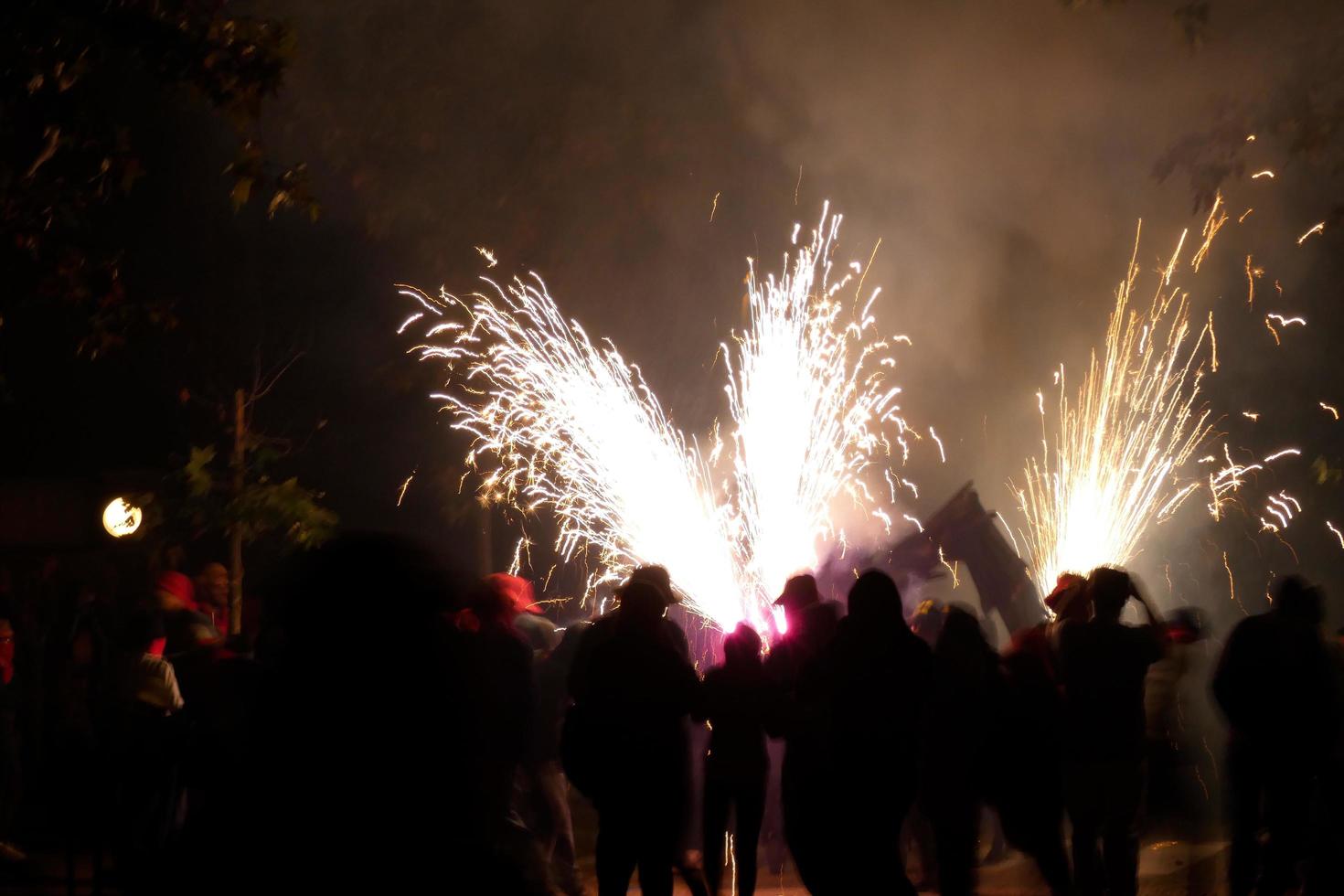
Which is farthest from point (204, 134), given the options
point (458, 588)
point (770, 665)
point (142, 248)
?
point (458, 588)

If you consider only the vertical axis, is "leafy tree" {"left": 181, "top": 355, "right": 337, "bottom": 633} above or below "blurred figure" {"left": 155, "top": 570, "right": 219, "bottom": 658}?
above

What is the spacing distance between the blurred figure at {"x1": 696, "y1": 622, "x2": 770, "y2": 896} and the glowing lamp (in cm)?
1081

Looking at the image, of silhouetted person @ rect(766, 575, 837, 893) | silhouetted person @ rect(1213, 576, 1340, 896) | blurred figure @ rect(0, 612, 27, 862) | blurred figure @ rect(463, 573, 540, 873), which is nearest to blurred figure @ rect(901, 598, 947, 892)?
silhouetted person @ rect(1213, 576, 1340, 896)

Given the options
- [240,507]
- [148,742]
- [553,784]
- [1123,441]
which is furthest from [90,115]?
[1123,441]

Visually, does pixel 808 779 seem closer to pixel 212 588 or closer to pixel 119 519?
pixel 212 588

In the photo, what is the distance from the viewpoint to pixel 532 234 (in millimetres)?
17203

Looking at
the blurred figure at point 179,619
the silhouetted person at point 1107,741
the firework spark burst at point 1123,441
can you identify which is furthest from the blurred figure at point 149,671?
the firework spark burst at point 1123,441

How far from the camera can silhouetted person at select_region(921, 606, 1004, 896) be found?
19.4 ft

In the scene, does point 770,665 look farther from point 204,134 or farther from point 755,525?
point 204,134

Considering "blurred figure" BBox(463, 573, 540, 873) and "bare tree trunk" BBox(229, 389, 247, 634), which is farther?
"bare tree trunk" BBox(229, 389, 247, 634)

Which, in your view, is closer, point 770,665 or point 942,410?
point 770,665

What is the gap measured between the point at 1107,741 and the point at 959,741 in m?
0.68

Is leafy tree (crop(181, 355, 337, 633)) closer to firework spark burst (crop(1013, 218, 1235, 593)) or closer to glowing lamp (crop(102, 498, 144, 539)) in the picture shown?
glowing lamp (crop(102, 498, 144, 539))

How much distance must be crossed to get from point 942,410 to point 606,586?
627 cm
